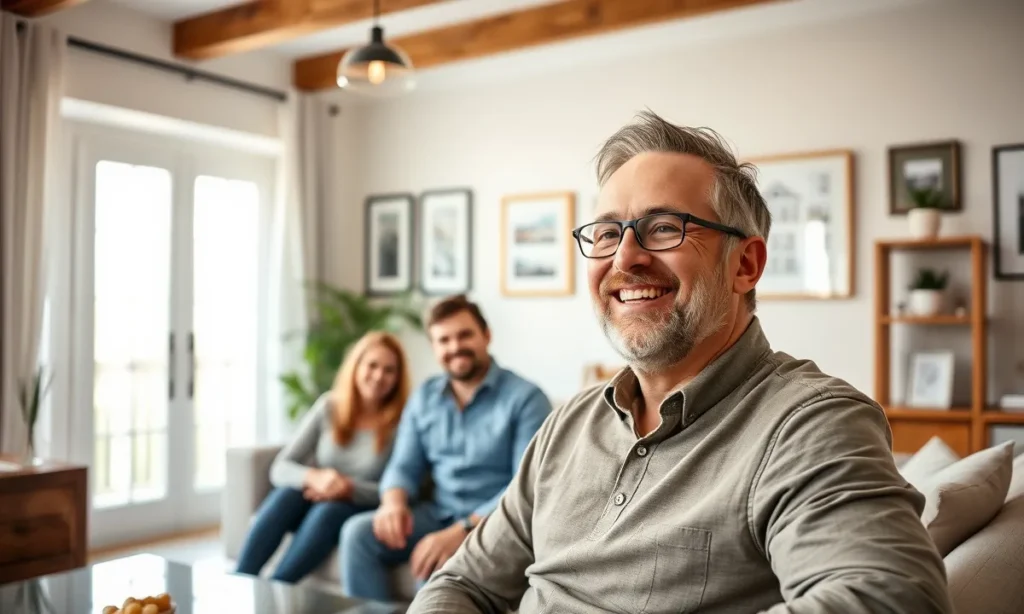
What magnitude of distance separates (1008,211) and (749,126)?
1212 millimetres

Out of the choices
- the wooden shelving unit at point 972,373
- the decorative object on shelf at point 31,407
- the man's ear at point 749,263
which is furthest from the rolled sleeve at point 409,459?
the wooden shelving unit at point 972,373

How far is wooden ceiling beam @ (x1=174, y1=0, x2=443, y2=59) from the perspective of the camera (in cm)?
402

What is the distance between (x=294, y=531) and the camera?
3236mm

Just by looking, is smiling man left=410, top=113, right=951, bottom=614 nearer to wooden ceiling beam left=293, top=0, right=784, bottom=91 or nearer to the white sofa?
the white sofa

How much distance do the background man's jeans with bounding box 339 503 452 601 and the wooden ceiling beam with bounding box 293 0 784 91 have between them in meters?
2.41

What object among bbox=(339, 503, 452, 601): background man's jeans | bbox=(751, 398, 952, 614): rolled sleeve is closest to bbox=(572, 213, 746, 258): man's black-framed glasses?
bbox=(751, 398, 952, 614): rolled sleeve

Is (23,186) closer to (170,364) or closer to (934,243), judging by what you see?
(170,364)

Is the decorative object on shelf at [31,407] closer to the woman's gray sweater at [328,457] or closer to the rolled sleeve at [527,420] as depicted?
the woman's gray sweater at [328,457]

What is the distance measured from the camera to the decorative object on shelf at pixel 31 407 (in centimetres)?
352

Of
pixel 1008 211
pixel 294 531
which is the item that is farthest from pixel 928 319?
pixel 294 531

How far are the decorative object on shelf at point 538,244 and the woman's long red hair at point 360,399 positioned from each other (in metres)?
1.84

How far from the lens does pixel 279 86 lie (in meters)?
5.33

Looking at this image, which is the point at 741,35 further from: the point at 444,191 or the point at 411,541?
the point at 411,541

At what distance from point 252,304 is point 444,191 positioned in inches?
51.0
